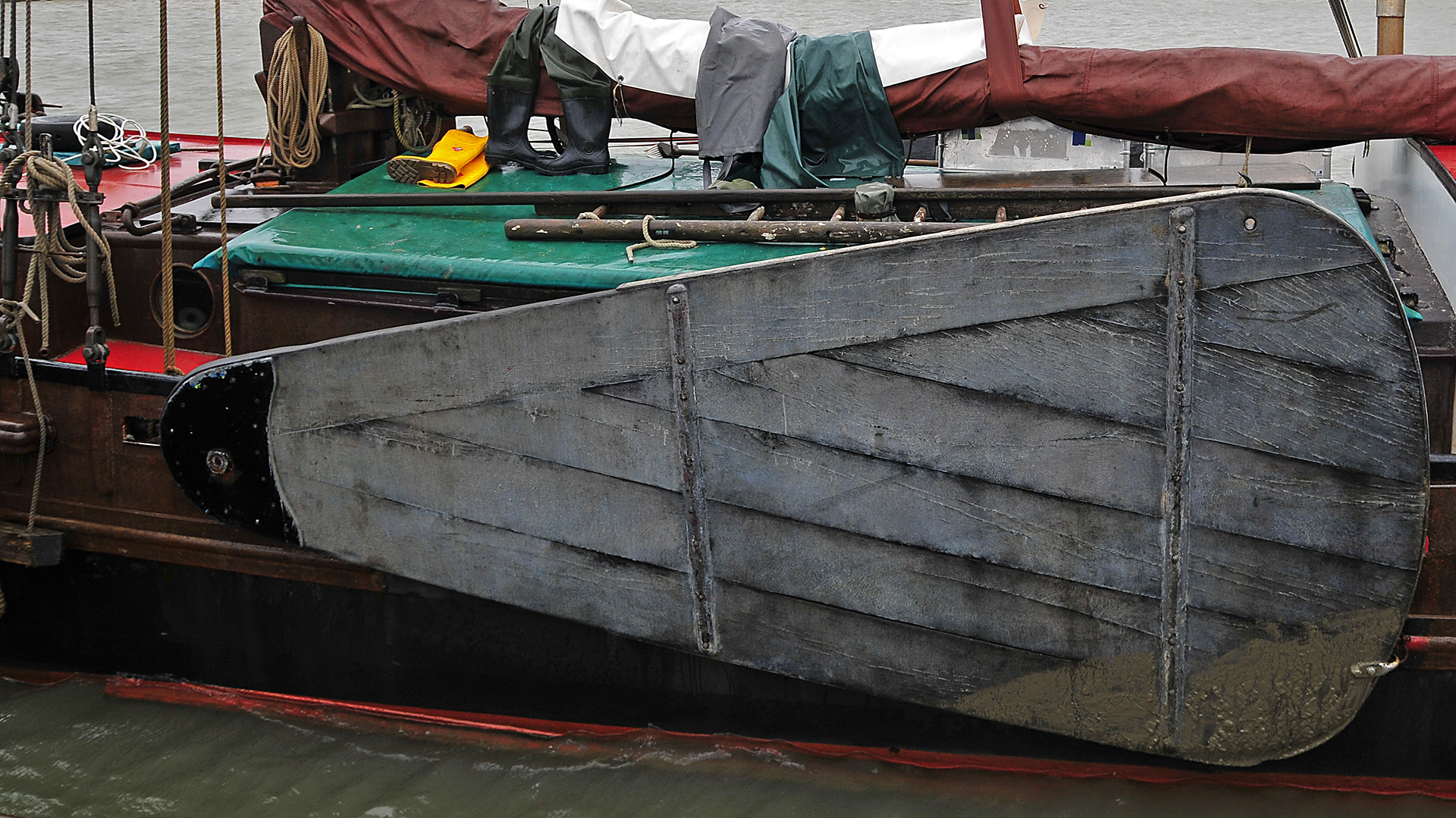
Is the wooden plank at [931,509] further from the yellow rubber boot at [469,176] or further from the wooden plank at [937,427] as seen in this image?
the yellow rubber boot at [469,176]

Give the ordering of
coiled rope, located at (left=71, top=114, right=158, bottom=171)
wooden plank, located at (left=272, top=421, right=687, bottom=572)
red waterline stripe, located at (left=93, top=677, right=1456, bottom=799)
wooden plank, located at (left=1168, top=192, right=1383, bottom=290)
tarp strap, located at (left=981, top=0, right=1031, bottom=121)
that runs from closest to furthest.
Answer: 1. wooden plank, located at (left=1168, top=192, right=1383, bottom=290)
2. wooden plank, located at (left=272, top=421, right=687, bottom=572)
3. red waterline stripe, located at (left=93, top=677, right=1456, bottom=799)
4. tarp strap, located at (left=981, top=0, right=1031, bottom=121)
5. coiled rope, located at (left=71, top=114, right=158, bottom=171)

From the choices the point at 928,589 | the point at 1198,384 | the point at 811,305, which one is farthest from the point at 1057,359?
the point at 928,589


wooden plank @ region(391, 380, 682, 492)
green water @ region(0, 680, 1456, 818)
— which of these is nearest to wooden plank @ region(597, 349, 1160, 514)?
wooden plank @ region(391, 380, 682, 492)

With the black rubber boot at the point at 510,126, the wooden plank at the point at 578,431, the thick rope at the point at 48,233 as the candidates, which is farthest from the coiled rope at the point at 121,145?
the wooden plank at the point at 578,431

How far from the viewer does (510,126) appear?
477cm

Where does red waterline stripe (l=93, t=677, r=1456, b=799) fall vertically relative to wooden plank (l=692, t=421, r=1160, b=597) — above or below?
below

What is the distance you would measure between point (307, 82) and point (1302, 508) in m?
4.02

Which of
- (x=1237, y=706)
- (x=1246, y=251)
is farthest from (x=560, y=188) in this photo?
(x=1237, y=706)

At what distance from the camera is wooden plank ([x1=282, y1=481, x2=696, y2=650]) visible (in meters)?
3.36

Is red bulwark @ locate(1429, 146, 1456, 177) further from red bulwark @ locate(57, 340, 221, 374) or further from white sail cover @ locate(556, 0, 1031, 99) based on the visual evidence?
red bulwark @ locate(57, 340, 221, 374)

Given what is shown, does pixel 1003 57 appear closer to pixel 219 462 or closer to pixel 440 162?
pixel 440 162

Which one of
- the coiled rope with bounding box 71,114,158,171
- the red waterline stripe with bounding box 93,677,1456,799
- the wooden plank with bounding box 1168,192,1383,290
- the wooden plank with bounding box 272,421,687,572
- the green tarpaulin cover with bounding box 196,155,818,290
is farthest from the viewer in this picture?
the coiled rope with bounding box 71,114,158,171

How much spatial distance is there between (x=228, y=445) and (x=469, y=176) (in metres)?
1.73

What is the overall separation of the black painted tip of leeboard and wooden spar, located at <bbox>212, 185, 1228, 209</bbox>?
3.53 ft
